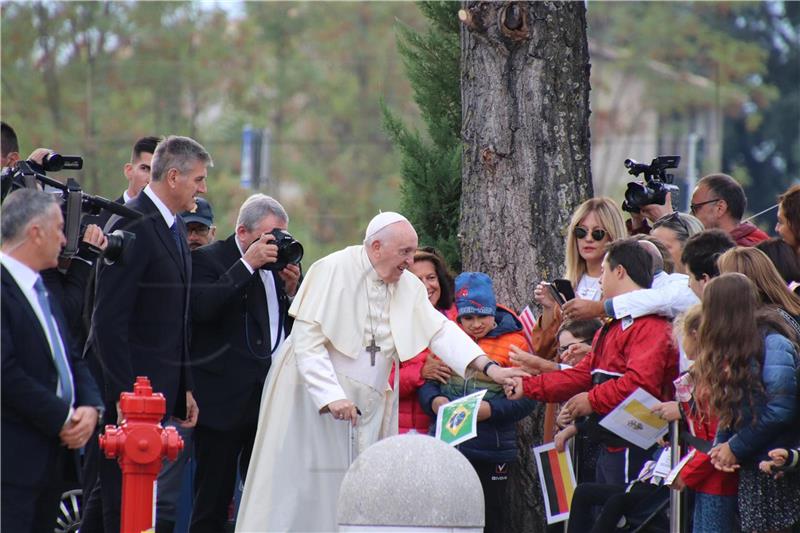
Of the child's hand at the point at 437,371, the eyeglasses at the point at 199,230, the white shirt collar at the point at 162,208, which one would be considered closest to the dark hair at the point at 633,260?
the child's hand at the point at 437,371

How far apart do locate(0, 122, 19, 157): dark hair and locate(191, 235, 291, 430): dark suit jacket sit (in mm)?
1299

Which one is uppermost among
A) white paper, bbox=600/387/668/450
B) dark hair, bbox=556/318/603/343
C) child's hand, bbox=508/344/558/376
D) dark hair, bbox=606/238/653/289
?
dark hair, bbox=606/238/653/289

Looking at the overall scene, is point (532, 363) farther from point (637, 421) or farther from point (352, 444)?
point (352, 444)

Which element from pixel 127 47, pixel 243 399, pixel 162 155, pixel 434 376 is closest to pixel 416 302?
pixel 434 376

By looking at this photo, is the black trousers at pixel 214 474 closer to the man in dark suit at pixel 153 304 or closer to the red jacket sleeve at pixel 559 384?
the man in dark suit at pixel 153 304

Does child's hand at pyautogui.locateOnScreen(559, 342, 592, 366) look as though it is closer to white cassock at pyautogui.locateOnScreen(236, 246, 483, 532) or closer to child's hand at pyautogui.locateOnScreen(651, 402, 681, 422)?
white cassock at pyautogui.locateOnScreen(236, 246, 483, 532)

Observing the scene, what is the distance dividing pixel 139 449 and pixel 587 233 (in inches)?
139

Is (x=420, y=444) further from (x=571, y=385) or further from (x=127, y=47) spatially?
(x=127, y=47)

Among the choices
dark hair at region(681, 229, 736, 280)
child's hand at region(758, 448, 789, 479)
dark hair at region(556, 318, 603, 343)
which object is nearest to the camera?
child's hand at region(758, 448, 789, 479)

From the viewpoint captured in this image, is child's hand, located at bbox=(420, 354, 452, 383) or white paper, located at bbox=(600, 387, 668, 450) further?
child's hand, located at bbox=(420, 354, 452, 383)

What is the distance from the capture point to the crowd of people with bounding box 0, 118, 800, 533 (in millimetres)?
6953

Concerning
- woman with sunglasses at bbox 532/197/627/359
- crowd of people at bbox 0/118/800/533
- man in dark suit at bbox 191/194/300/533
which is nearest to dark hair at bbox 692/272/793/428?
crowd of people at bbox 0/118/800/533

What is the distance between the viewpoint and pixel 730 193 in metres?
9.22

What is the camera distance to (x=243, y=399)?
8.52 m
